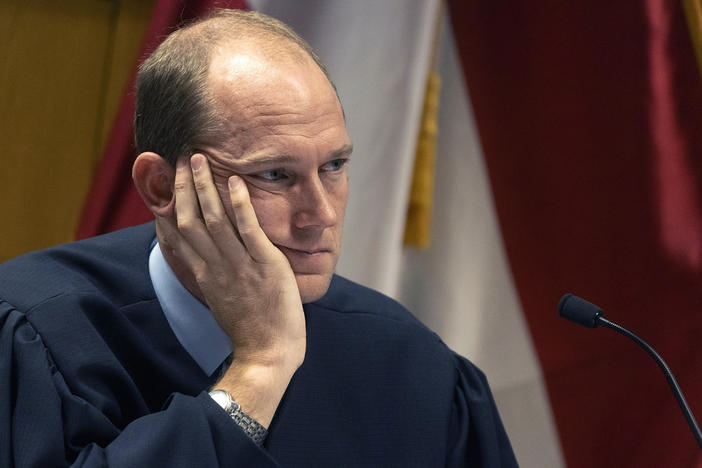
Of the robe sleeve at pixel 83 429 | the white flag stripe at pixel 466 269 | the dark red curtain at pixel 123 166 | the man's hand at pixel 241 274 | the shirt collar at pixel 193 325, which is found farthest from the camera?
the white flag stripe at pixel 466 269

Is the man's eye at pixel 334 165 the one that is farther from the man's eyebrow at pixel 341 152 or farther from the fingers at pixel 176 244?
the fingers at pixel 176 244

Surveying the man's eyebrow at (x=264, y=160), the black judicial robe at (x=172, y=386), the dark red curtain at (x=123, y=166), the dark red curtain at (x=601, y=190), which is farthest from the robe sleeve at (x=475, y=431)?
the dark red curtain at (x=123, y=166)

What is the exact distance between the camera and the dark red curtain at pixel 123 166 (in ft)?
6.53

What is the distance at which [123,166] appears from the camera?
200cm

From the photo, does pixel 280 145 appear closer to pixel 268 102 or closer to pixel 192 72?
pixel 268 102

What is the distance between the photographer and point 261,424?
42.8 inches

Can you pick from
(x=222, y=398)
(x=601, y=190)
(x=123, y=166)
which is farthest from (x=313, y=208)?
(x=601, y=190)

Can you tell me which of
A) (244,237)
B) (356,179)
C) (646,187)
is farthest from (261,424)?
(646,187)

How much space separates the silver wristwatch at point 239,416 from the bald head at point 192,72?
34cm

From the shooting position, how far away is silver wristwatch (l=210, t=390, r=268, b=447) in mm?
1072

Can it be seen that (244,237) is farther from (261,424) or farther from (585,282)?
(585,282)

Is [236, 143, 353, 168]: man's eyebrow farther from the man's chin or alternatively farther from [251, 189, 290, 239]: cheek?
the man's chin

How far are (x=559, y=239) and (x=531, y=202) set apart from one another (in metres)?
0.12

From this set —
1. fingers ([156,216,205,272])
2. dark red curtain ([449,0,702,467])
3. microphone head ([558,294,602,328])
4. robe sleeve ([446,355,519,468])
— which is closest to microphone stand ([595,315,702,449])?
microphone head ([558,294,602,328])
